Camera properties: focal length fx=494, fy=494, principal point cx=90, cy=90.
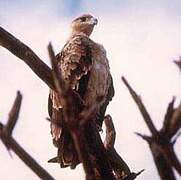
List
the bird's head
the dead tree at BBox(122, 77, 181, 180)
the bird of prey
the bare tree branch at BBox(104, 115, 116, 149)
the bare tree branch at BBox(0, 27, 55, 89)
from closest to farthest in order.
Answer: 1. the dead tree at BBox(122, 77, 181, 180)
2. the bare tree branch at BBox(0, 27, 55, 89)
3. the bare tree branch at BBox(104, 115, 116, 149)
4. the bird of prey
5. the bird's head

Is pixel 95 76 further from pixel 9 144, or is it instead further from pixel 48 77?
pixel 9 144

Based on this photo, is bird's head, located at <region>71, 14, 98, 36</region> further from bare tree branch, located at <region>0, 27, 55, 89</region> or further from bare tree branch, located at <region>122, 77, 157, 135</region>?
bare tree branch, located at <region>122, 77, 157, 135</region>

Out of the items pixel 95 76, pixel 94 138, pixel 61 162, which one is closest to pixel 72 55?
pixel 95 76

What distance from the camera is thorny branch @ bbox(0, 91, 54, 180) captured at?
165 centimetres

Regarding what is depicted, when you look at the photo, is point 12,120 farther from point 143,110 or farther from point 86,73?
point 86,73

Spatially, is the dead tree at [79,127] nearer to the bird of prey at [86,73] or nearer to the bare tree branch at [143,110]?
the bare tree branch at [143,110]

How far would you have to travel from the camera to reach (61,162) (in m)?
5.18

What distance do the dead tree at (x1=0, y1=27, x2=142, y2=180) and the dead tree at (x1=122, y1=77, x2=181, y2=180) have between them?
0.67 ft

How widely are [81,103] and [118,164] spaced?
Answer: 0.83m

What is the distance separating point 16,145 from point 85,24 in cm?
854

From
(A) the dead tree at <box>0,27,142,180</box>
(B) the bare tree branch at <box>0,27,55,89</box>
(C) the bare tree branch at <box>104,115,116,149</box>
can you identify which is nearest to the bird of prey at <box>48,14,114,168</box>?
(C) the bare tree branch at <box>104,115,116,149</box>

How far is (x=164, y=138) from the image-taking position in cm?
164

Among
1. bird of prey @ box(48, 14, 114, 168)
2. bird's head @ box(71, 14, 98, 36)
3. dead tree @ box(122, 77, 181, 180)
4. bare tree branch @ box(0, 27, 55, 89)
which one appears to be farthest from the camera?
bird's head @ box(71, 14, 98, 36)

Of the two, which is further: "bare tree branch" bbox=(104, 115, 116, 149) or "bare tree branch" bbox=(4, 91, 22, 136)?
"bare tree branch" bbox=(104, 115, 116, 149)
